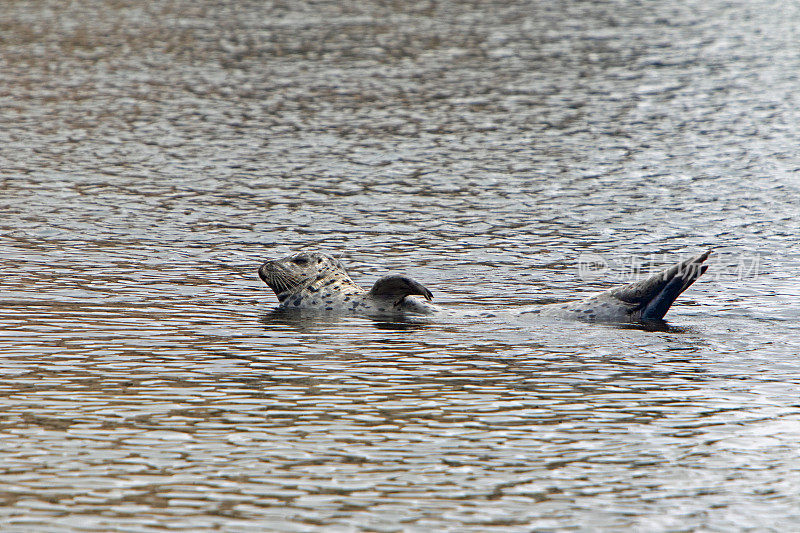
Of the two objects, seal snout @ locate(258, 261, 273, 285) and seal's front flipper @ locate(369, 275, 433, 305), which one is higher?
seal snout @ locate(258, 261, 273, 285)

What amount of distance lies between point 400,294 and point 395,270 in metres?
2.98

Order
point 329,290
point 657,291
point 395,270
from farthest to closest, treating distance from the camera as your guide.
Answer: point 395,270 < point 329,290 < point 657,291

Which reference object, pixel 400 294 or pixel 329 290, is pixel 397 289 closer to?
pixel 400 294

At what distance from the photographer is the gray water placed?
1001 centimetres

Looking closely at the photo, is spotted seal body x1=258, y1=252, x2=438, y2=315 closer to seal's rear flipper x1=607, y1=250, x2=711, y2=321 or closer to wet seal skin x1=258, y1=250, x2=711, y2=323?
wet seal skin x1=258, y1=250, x2=711, y2=323

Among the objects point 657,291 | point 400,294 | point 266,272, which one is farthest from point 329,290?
point 657,291

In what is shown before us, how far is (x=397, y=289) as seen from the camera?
1648 cm

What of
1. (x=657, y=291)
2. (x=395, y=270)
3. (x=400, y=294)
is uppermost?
(x=395, y=270)

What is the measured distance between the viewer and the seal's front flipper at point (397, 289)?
16094 mm

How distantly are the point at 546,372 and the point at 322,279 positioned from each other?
4947mm

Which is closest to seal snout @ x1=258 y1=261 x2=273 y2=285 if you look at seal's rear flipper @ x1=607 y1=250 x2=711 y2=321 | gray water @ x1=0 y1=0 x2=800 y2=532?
gray water @ x1=0 y1=0 x2=800 y2=532

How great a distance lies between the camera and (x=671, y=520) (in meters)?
9.28

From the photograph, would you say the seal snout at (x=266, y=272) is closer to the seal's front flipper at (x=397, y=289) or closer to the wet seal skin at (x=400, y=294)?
the wet seal skin at (x=400, y=294)

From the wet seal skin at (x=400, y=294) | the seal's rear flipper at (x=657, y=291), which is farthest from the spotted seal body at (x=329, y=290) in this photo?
the seal's rear flipper at (x=657, y=291)
